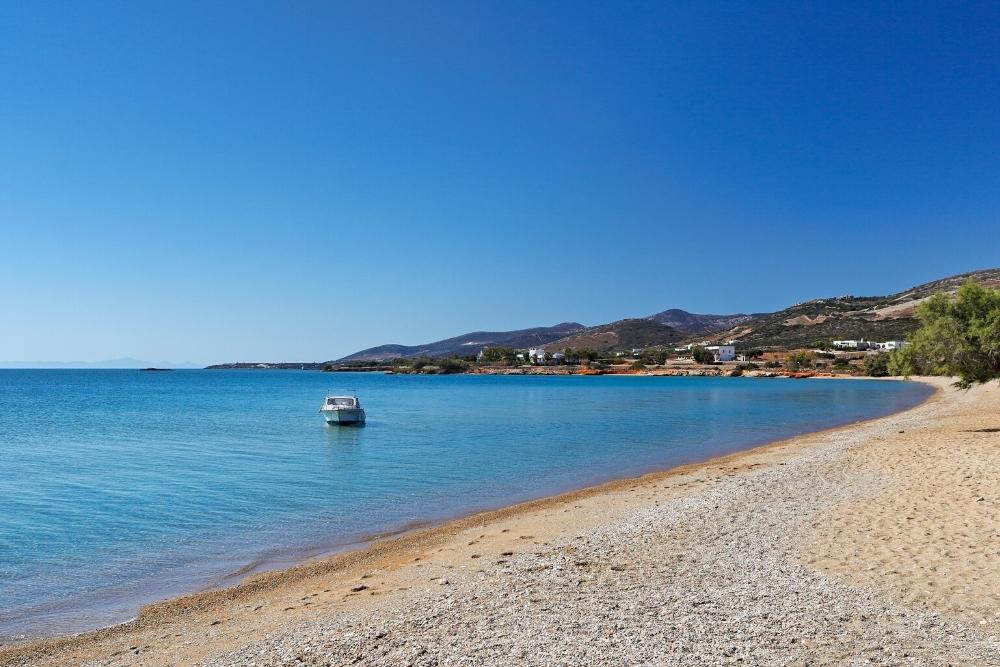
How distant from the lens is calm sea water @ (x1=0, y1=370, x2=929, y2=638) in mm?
11273

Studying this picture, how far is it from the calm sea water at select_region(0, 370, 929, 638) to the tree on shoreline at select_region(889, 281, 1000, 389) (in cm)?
810

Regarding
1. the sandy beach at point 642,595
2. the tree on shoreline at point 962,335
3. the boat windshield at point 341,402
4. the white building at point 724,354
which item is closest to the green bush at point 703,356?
the white building at point 724,354

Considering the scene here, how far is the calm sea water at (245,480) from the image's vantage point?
37.0ft

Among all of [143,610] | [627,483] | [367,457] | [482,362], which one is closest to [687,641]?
[143,610]

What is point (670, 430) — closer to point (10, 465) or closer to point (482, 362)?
point (10, 465)

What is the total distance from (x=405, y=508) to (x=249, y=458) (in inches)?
467

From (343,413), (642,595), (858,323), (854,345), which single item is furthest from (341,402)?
(858,323)

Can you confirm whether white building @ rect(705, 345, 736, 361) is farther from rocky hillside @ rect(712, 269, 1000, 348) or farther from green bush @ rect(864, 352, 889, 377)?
green bush @ rect(864, 352, 889, 377)

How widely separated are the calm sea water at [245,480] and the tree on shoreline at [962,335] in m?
8.10

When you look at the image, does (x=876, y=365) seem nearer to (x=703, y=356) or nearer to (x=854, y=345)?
(x=854, y=345)

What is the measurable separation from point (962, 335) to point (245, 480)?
24701 millimetres

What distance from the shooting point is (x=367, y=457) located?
26.2 m

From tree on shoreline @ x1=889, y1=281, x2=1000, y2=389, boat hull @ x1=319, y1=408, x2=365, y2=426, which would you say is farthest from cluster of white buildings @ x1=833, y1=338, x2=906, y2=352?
boat hull @ x1=319, y1=408, x2=365, y2=426

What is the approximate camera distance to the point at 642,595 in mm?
7801
